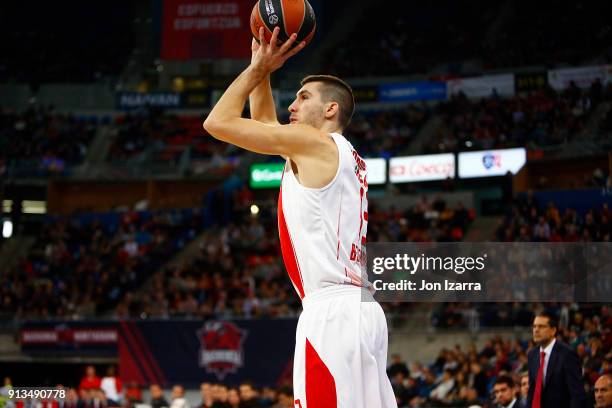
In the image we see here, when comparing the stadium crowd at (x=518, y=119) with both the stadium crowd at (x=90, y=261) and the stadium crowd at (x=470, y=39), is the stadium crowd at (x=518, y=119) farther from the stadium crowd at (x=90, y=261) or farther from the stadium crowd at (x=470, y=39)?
the stadium crowd at (x=90, y=261)

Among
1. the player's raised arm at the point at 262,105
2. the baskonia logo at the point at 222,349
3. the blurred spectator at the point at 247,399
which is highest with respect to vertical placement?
the baskonia logo at the point at 222,349

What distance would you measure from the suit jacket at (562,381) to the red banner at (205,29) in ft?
91.5

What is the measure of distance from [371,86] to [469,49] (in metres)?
3.83

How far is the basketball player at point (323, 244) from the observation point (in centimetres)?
385

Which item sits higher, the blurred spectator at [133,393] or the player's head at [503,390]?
the blurred spectator at [133,393]

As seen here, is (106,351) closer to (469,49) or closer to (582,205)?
(582,205)

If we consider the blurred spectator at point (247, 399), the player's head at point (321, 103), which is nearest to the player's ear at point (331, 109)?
the player's head at point (321, 103)

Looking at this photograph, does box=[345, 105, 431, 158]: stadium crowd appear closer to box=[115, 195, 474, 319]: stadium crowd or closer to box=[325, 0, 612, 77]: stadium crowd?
box=[325, 0, 612, 77]: stadium crowd

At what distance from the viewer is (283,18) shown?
4.22 meters

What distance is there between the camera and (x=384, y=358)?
404 centimetres

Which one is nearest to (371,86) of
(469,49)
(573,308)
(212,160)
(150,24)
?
(469,49)

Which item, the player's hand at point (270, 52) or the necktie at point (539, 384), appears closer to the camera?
the player's hand at point (270, 52)

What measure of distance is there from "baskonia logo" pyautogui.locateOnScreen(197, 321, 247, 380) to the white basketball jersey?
1545 centimetres

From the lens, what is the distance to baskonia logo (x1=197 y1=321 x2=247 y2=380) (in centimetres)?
1920
